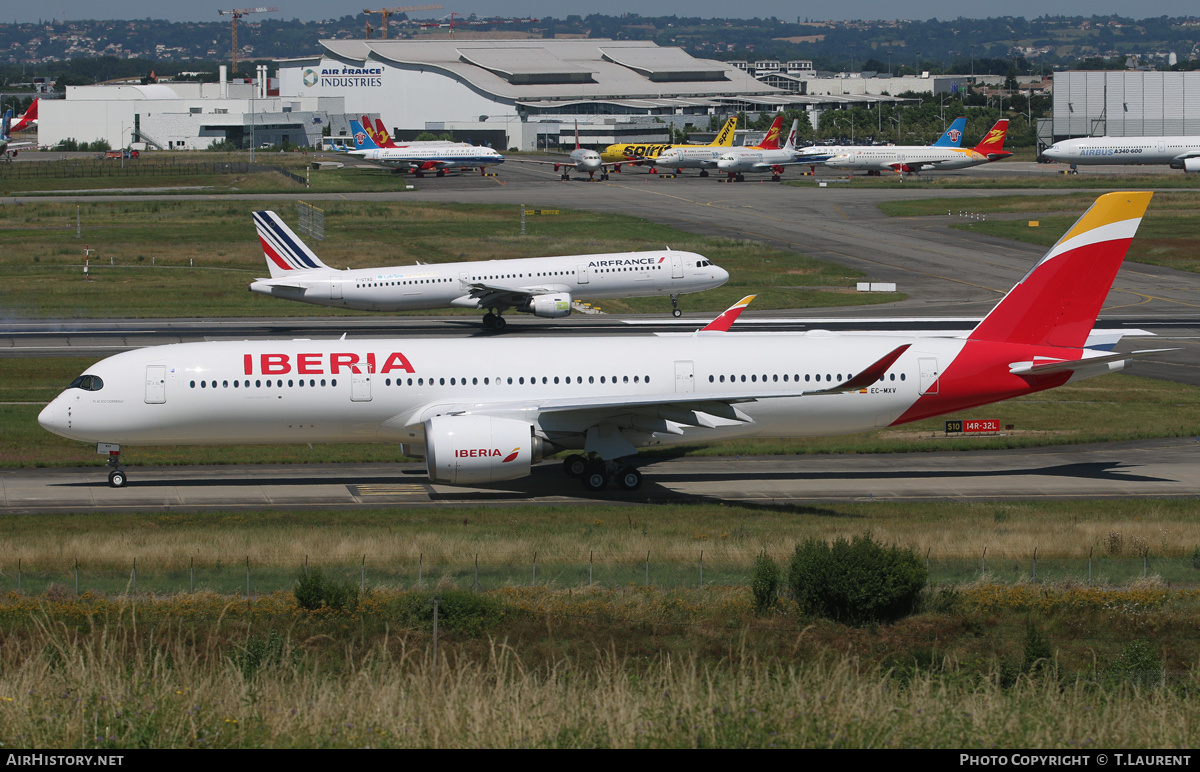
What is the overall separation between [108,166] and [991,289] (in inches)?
5869

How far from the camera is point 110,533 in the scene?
30.3m

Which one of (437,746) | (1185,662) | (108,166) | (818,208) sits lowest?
(1185,662)

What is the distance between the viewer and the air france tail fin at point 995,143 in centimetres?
16138

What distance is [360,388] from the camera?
36500mm

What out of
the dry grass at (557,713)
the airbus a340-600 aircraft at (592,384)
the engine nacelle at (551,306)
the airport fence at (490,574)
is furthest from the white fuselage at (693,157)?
the dry grass at (557,713)

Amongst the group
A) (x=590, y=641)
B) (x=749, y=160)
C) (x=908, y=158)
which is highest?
(x=908, y=158)

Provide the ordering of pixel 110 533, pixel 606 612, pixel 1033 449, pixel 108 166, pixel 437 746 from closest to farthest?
pixel 437 746 → pixel 606 612 → pixel 110 533 → pixel 1033 449 → pixel 108 166

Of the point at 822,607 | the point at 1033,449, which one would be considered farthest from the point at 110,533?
the point at 1033,449

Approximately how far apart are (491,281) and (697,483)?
102 ft

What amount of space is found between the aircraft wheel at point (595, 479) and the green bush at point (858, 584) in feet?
45.6

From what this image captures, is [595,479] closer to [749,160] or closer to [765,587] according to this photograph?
[765,587]

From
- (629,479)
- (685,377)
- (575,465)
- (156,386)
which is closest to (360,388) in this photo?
(156,386)

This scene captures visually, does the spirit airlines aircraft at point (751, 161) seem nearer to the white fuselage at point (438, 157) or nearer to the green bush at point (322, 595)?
the white fuselage at point (438, 157)
